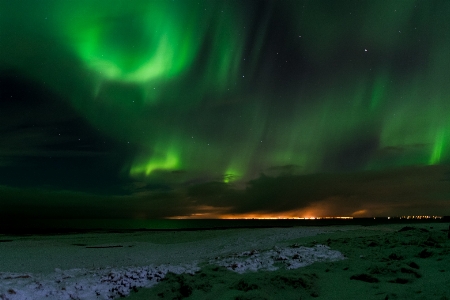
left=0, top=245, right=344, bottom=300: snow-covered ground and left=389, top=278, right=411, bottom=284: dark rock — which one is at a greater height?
left=389, top=278, right=411, bottom=284: dark rock

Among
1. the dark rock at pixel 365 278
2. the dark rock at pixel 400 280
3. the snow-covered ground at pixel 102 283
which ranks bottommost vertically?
the snow-covered ground at pixel 102 283

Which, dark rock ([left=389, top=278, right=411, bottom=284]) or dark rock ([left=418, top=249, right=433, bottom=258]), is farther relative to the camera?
dark rock ([left=418, top=249, right=433, bottom=258])

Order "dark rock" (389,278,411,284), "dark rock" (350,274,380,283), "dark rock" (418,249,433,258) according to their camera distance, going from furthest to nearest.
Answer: "dark rock" (418,249,433,258)
"dark rock" (350,274,380,283)
"dark rock" (389,278,411,284)

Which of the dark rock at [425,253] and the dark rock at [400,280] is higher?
the dark rock at [425,253]

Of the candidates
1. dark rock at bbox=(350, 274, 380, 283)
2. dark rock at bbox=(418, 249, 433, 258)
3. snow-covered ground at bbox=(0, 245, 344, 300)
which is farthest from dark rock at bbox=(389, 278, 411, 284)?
snow-covered ground at bbox=(0, 245, 344, 300)

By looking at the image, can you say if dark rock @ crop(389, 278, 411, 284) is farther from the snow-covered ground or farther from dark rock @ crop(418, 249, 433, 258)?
the snow-covered ground

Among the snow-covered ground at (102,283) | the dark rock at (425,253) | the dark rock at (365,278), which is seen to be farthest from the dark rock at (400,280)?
the snow-covered ground at (102,283)

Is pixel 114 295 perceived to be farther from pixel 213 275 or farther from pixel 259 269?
pixel 259 269

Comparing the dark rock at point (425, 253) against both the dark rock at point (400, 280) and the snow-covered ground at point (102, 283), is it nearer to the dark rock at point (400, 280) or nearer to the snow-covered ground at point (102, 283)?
the snow-covered ground at point (102, 283)

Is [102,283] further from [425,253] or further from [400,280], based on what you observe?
[425,253]

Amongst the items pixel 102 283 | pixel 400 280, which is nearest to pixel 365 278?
pixel 400 280

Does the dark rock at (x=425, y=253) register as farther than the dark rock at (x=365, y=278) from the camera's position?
Yes

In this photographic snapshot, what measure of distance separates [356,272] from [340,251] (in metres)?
3.48

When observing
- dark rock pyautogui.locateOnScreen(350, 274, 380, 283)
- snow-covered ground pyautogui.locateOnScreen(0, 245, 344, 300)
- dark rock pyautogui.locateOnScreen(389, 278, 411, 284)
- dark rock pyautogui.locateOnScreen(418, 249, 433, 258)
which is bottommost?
snow-covered ground pyautogui.locateOnScreen(0, 245, 344, 300)
